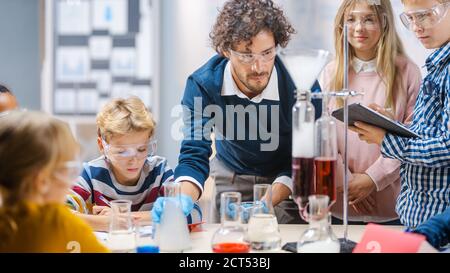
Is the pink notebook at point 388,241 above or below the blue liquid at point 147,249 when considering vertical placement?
above

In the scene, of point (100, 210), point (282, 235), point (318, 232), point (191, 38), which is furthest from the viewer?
point (191, 38)

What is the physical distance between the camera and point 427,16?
2.21m

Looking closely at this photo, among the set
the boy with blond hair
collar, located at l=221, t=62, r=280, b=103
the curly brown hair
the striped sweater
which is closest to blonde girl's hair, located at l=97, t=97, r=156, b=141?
the boy with blond hair

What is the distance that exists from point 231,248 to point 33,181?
625 millimetres

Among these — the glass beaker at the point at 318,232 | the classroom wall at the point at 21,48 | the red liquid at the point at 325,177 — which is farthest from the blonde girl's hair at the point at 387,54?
the classroom wall at the point at 21,48

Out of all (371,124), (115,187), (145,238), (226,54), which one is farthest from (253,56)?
(145,238)

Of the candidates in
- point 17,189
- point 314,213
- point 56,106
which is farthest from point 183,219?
point 56,106

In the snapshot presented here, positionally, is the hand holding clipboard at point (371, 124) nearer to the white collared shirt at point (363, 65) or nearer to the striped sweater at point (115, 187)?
the white collared shirt at point (363, 65)

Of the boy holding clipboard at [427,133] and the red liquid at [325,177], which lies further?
the boy holding clipboard at [427,133]

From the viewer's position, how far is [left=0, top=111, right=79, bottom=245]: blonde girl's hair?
1.36m

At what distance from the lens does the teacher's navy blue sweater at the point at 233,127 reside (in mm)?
2654

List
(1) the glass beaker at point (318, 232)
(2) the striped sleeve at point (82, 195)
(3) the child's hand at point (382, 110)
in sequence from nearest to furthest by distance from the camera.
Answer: (1) the glass beaker at point (318, 232) → (2) the striped sleeve at point (82, 195) → (3) the child's hand at point (382, 110)

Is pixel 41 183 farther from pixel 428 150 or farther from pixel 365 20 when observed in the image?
pixel 365 20

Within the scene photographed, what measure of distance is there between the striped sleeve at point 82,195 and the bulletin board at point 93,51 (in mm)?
639
